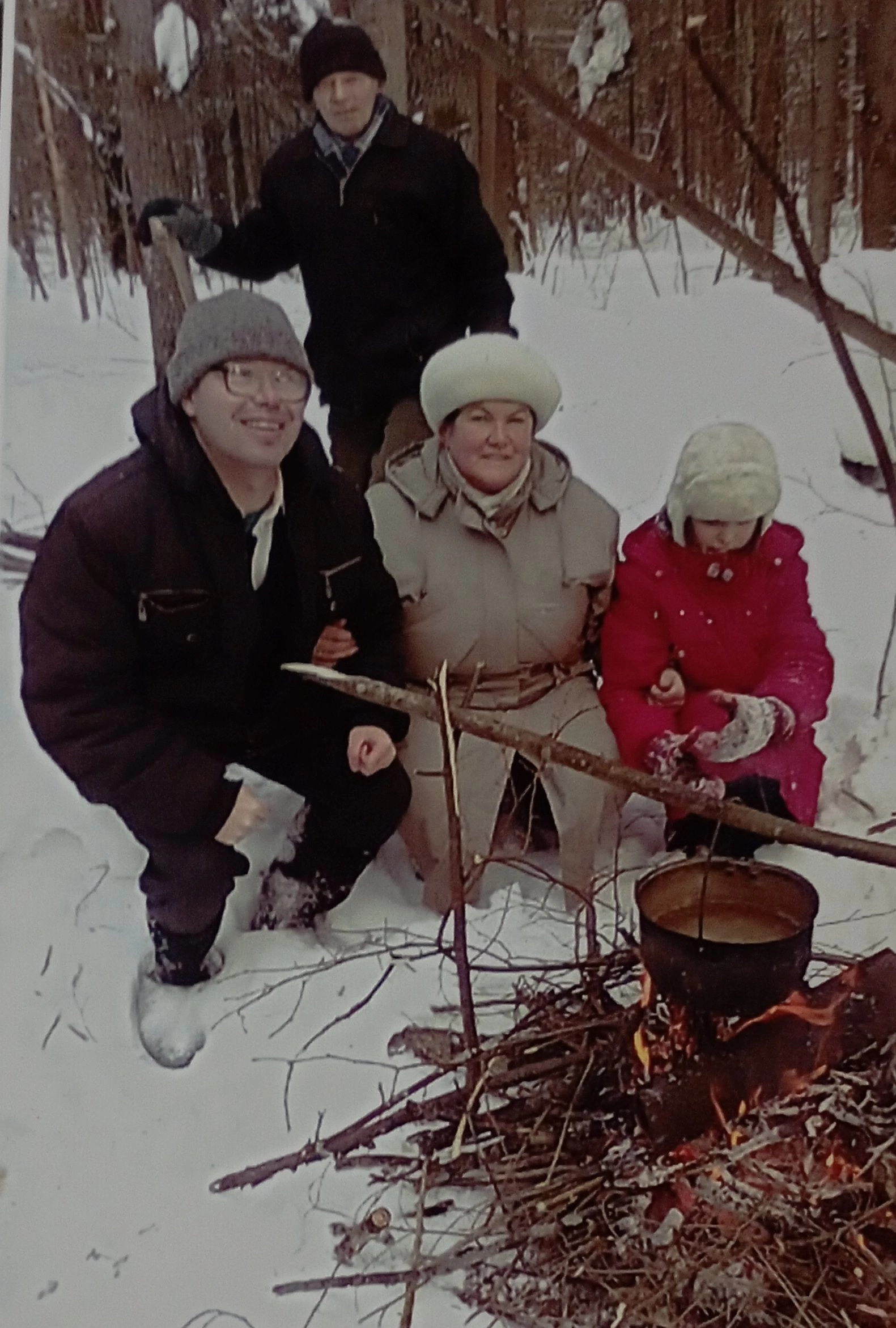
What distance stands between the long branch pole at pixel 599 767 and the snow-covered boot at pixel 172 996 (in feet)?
0.82

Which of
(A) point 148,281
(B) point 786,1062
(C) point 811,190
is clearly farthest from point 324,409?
(B) point 786,1062

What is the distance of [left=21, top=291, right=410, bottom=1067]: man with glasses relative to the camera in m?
1.02

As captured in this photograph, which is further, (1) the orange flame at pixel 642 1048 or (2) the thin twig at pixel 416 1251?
(1) the orange flame at pixel 642 1048

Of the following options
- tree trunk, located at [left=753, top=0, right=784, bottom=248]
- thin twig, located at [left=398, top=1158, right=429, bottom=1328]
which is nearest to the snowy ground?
thin twig, located at [left=398, top=1158, right=429, bottom=1328]

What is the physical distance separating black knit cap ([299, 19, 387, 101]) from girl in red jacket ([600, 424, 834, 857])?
0.45m

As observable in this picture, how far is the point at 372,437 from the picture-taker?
3.49ft

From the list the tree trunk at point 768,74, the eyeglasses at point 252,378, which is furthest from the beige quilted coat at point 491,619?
the tree trunk at point 768,74

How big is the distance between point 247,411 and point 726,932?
61 centimetres

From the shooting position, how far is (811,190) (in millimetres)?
1084

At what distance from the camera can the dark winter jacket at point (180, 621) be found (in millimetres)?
1027

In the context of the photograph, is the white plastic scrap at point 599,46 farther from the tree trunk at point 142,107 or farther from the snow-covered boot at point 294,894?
the snow-covered boot at point 294,894

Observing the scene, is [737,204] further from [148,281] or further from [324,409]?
[148,281]

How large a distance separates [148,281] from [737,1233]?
36.5 inches

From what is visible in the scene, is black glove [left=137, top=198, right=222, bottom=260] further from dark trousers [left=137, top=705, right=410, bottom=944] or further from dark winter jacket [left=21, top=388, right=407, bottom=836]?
dark trousers [left=137, top=705, right=410, bottom=944]
